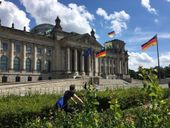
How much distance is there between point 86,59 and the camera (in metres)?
89.8

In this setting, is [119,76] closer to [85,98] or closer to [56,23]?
[56,23]

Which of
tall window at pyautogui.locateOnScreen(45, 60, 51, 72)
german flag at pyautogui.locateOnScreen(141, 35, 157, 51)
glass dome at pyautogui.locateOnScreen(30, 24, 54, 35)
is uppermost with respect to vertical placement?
glass dome at pyautogui.locateOnScreen(30, 24, 54, 35)

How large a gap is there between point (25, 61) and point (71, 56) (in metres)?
16.6

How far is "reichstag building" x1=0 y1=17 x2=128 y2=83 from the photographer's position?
215ft

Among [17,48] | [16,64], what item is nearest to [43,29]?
[17,48]

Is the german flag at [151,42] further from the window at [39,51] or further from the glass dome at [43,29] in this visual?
the glass dome at [43,29]

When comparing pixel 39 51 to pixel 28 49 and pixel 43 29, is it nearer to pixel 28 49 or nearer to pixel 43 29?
pixel 28 49

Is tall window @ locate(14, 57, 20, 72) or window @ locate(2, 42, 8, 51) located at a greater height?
window @ locate(2, 42, 8, 51)

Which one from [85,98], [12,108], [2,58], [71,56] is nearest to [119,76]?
A: [71,56]

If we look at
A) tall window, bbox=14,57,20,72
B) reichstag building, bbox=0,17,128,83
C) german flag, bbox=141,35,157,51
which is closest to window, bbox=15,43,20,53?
reichstag building, bbox=0,17,128,83

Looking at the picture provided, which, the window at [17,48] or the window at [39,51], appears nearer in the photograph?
the window at [17,48]

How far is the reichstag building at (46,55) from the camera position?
65625 millimetres

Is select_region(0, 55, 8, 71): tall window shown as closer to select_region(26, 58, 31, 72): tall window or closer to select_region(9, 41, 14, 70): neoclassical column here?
select_region(9, 41, 14, 70): neoclassical column

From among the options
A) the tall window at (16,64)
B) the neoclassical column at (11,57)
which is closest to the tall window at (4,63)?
the neoclassical column at (11,57)
